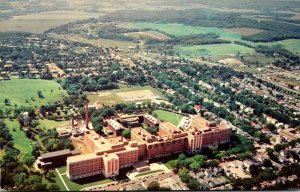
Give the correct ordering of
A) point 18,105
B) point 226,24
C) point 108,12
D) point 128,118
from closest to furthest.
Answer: point 128,118
point 18,105
point 108,12
point 226,24

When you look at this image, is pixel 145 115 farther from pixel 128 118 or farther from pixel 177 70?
pixel 177 70

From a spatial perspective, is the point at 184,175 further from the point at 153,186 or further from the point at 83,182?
the point at 83,182

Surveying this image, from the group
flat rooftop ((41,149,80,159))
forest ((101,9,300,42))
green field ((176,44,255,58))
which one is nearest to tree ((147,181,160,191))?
flat rooftop ((41,149,80,159))

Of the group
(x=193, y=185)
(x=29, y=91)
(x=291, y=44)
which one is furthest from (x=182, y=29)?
(x=193, y=185)

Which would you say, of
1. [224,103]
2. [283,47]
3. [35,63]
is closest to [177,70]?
[224,103]

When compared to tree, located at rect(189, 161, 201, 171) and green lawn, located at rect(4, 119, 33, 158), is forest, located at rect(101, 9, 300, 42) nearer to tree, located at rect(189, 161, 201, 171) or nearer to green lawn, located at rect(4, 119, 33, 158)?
green lawn, located at rect(4, 119, 33, 158)
